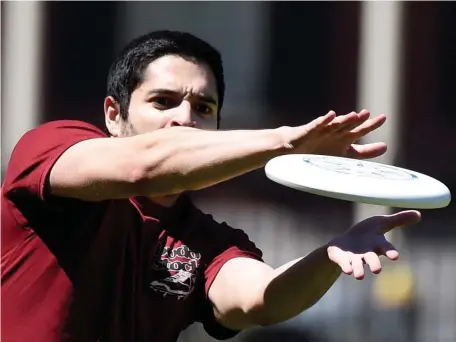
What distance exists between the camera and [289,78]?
12547mm

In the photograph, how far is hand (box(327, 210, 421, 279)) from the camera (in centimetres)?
321

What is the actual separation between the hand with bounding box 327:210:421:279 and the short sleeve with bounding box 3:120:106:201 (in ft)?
2.74

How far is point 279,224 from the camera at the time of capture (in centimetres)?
1107

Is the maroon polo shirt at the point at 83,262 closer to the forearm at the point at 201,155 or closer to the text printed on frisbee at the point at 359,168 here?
the forearm at the point at 201,155

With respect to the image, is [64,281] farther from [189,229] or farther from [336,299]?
[336,299]

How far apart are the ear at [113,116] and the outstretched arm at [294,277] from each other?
0.65 meters

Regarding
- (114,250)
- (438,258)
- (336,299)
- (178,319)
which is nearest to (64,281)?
(114,250)

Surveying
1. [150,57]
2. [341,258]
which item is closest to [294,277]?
[341,258]

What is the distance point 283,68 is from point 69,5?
2518 millimetres

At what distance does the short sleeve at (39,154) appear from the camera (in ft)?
11.4

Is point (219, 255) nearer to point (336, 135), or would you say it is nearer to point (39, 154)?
point (39, 154)

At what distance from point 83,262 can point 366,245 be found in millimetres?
964

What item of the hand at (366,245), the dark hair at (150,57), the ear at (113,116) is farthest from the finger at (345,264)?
the ear at (113,116)

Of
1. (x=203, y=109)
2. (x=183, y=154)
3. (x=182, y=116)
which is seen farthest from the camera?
(x=203, y=109)
